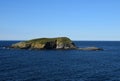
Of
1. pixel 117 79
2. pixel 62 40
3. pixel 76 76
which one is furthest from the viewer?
pixel 62 40

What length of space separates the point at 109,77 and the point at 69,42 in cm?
11731

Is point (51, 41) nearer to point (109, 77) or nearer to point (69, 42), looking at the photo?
point (69, 42)

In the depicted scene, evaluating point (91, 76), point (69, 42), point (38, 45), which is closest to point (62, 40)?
point (69, 42)

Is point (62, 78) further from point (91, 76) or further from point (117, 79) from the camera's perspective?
point (117, 79)

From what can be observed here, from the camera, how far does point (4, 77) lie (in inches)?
2665

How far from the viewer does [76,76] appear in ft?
234

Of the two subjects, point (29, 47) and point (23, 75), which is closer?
point (23, 75)

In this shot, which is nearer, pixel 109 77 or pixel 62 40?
pixel 109 77

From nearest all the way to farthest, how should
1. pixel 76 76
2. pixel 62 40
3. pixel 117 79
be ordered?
pixel 117 79
pixel 76 76
pixel 62 40

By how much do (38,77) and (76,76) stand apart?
998 centimetres

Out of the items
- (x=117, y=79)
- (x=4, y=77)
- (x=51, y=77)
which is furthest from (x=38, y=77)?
(x=117, y=79)

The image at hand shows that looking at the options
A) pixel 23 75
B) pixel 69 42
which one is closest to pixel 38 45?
pixel 69 42

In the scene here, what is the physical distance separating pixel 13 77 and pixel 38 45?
4803 inches

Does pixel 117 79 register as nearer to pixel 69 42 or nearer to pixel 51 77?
pixel 51 77
